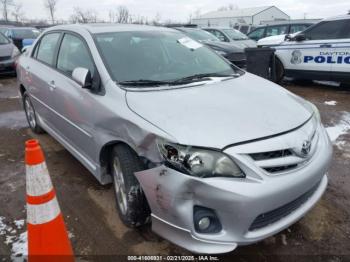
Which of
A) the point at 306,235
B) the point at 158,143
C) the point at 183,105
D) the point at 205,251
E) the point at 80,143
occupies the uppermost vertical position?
the point at 183,105

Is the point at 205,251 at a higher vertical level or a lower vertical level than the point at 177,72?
lower

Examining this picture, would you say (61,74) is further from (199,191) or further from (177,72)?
(199,191)

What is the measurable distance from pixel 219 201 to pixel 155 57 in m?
1.78

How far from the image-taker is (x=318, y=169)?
2.36 m

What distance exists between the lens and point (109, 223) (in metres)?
2.79

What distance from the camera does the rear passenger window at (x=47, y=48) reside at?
3.97 meters

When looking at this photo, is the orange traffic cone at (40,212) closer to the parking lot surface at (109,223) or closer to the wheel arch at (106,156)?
the parking lot surface at (109,223)

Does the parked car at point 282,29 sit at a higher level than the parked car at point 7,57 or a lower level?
higher

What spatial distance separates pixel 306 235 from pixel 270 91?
4.09ft

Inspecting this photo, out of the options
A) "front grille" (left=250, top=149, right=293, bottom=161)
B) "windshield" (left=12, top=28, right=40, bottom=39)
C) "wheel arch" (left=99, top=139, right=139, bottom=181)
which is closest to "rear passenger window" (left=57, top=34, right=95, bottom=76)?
"wheel arch" (left=99, top=139, right=139, bottom=181)

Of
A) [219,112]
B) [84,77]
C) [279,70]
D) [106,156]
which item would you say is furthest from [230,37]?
[219,112]

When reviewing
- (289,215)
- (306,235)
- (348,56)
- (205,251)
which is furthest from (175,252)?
(348,56)

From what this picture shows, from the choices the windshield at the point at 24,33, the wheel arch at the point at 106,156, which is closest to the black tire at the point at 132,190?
→ the wheel arch at the point at 106,156

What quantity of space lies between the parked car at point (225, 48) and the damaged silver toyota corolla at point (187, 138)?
3.86 m
